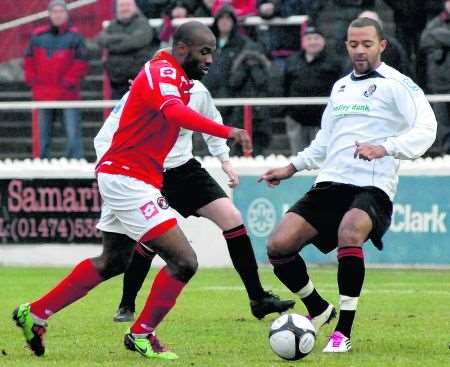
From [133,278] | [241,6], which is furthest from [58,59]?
[133,278]

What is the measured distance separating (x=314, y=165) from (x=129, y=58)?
7.76m

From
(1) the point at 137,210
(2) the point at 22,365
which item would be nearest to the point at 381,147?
(1) the point at 137,210

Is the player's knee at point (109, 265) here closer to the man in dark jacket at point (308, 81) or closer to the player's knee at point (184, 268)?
the player's knee at point (184, 268)

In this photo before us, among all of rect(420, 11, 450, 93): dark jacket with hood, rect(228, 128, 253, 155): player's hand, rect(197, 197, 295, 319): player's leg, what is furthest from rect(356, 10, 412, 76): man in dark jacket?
rect(228, 128, 253, 155): player's hand

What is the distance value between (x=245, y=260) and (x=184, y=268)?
2.34 meters

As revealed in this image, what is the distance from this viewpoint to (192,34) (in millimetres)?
8883

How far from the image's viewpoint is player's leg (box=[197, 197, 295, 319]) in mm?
10945

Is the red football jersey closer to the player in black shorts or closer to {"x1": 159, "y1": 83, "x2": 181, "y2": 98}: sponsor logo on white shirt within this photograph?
{"x1": 159, "y1": 83, "x2": 181, "y2": 98}: sponsor logo on white shirt

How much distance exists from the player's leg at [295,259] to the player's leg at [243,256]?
97 cm

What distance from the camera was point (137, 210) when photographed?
29.3 feet

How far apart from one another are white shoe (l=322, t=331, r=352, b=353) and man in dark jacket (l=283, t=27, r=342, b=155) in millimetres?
6771

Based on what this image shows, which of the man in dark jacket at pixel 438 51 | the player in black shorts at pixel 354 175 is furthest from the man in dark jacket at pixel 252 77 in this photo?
the player in black shorts at pixel 354 175

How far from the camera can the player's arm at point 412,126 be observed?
888cm

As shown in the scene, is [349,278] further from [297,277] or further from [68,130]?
[68,130]
